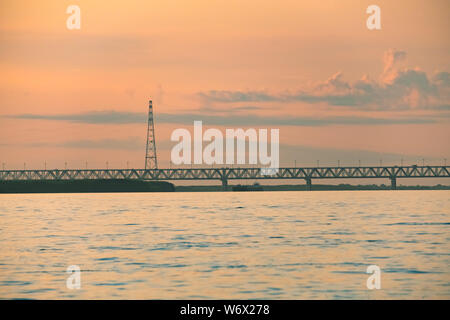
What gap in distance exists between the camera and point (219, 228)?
64.2 meters

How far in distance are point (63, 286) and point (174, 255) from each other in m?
11.4

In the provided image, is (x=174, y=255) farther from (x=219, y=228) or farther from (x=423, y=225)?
(x=423, y=225)

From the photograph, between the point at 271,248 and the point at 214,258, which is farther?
the point at 271,248

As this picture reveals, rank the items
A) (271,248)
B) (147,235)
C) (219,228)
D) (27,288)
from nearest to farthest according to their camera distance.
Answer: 1. (27,288)
2. (271,248)
3. (147,235)
4. (219,228)

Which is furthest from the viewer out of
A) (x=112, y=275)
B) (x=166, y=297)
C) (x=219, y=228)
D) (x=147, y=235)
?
(x=219, y=228)
